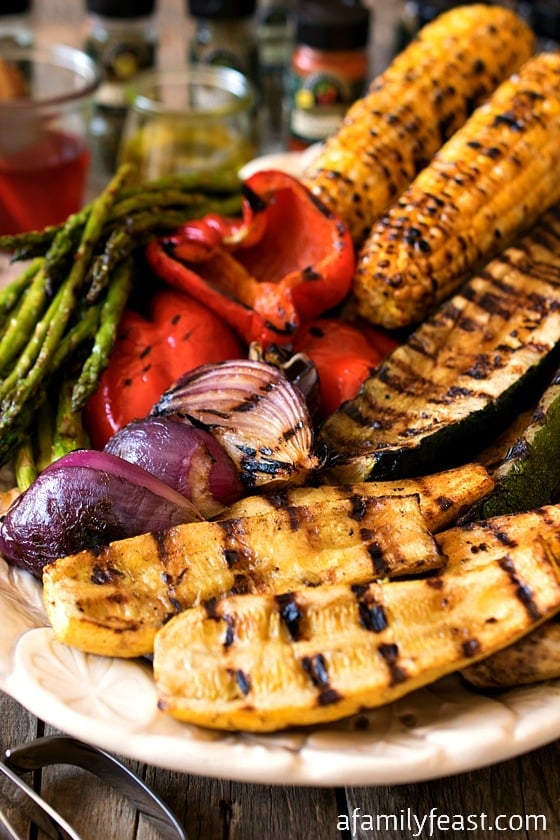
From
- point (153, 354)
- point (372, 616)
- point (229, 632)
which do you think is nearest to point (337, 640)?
point (372, 616)

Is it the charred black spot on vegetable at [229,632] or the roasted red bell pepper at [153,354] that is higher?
the charred black spot on vegetable at [229,632]

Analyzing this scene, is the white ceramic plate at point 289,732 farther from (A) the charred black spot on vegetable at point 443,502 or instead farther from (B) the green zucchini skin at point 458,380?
(B) the green zucchini skin at point 458,380

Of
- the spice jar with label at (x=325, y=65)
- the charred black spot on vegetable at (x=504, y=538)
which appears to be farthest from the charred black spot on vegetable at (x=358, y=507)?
the spice jar with label at (x=325, y=65)

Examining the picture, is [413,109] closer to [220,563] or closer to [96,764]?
[220,563]

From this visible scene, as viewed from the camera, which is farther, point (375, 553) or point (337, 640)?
point (375, 553)

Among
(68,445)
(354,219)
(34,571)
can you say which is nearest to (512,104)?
(354,219)

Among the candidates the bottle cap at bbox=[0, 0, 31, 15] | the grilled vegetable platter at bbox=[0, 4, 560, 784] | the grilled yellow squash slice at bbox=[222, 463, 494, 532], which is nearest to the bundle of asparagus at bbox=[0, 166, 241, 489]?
the grilled vegetable platter at bbox=[0, 4, 560, 784]
